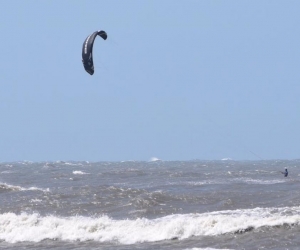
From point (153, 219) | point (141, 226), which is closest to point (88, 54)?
point (141, 226)

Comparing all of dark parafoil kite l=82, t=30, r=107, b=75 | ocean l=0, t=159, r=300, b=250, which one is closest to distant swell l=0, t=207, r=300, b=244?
ocean l=0, t=159, r=300, b=250

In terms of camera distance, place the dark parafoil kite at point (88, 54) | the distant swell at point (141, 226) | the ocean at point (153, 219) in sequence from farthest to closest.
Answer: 1. the dark parafoil kite at point (88, 54)
2. the distant swell at point (141, 226)
3. the ocean at point (153, 219)

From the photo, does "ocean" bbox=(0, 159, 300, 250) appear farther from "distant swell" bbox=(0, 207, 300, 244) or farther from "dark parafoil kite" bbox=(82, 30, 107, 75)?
"dark parafoil kite" bbox=(82, 30, 107, 75)

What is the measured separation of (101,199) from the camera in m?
33.3

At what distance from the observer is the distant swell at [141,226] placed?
23172mm

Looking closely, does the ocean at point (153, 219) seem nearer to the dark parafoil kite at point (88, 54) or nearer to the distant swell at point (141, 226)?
the distant swell at point (141, 226)

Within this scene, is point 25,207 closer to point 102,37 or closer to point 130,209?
point 130,209

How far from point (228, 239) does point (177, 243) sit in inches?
59.9

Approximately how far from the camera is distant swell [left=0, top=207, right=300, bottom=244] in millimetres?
23172

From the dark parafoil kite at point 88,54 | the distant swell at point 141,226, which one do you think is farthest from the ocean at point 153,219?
the dark parafoil kite at point 88,54

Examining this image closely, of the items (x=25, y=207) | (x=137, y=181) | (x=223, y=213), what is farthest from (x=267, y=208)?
(x=137, y=181)

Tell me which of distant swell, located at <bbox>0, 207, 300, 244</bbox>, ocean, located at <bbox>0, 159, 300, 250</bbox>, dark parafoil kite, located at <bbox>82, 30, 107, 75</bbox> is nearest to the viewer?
ocean, located at <bbox>0, 159, 300, 250</bbox>

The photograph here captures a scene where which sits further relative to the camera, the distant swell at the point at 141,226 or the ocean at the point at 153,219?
the distant swell at the point at 141,226

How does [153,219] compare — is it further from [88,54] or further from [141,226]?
[88,54]
